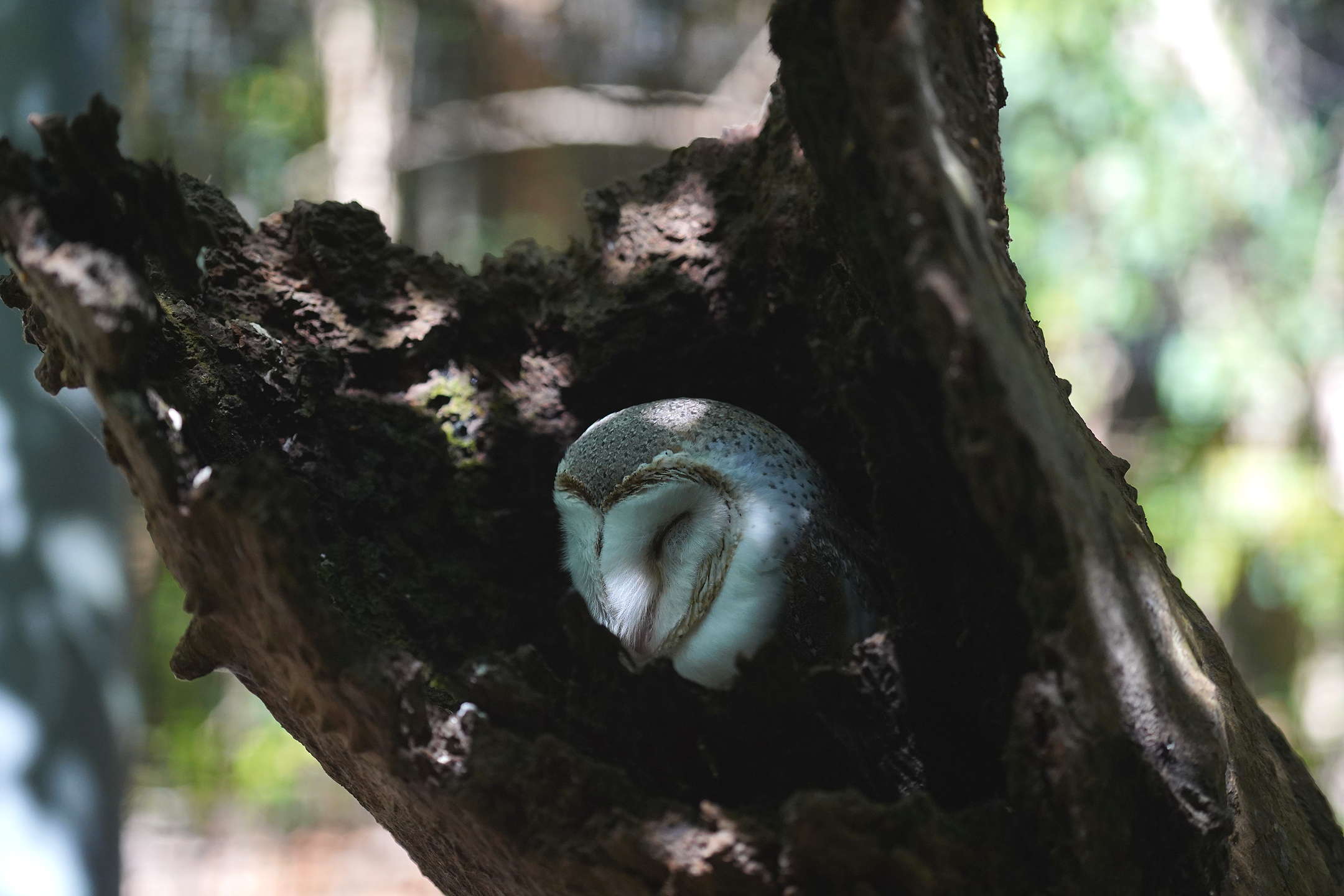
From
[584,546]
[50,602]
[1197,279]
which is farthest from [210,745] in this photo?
[1197,279]

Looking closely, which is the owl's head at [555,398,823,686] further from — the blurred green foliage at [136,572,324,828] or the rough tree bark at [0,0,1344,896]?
the blurred green foliage at [136,572,324,828]

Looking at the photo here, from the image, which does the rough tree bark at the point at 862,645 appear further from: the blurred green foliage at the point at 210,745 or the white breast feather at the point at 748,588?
the blurred green foliage at the point at 210,745

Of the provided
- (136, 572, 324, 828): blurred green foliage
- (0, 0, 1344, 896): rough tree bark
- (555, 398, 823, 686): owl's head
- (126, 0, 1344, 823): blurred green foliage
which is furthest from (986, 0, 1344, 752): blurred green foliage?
(136, 572, 324, 828): blurred green foliage

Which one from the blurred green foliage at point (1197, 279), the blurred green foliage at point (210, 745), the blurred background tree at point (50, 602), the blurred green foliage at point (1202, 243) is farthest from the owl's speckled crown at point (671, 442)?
the blurred green foliage at point (210, 745)

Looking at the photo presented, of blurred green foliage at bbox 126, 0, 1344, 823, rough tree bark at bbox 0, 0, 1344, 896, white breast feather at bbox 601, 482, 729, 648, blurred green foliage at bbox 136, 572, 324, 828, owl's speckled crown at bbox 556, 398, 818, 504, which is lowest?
rough tree bark at bbox 0, 0, 1344, 896

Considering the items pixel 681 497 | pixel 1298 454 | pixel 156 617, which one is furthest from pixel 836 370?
pixel 156 617

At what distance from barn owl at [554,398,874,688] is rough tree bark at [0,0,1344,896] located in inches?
6.9

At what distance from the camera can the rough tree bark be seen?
0.73 meters

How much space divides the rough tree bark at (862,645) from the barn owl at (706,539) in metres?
0.18

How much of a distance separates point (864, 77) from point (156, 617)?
4713 mm

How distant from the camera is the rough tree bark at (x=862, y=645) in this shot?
731 mm

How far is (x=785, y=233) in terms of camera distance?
4.13 feet

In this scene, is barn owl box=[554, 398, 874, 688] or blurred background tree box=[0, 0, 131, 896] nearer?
barn owl box=[554, 398, 874, 688]

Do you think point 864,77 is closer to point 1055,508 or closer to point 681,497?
point 1055,508
